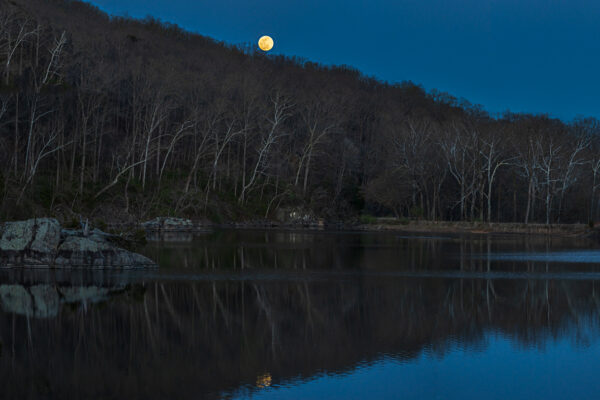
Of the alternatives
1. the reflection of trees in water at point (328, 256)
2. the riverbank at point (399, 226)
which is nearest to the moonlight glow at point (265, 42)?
the riverbank at point (399, 226)

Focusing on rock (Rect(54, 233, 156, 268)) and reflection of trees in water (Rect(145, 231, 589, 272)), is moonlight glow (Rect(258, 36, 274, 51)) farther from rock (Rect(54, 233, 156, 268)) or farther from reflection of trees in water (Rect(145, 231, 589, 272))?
rock (Rect(54, 233, 156, 268))

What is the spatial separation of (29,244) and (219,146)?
61.3m

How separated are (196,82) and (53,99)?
26805 millimetres

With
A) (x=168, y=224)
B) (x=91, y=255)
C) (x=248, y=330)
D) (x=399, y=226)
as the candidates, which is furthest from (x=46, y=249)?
(x=399, y=226)

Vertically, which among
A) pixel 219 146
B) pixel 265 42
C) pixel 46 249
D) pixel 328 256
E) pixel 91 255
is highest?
pixel 265 42

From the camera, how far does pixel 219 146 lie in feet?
289

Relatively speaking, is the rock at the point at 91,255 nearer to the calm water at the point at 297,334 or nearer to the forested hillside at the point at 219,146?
the calm water at the point at 297,334

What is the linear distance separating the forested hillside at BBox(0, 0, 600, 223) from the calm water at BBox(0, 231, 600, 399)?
29224mm

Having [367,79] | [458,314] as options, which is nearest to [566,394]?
[458,314]

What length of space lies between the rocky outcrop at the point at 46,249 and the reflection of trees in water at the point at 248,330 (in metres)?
5.69

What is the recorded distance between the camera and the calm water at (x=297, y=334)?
1169 centimetres

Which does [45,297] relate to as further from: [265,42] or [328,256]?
[265,42]

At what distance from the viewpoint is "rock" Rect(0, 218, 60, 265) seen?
27359 millimetres

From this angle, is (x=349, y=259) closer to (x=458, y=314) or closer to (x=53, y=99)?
(x=458, y=314)
